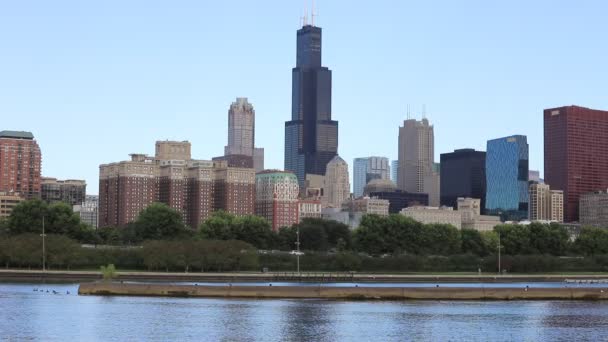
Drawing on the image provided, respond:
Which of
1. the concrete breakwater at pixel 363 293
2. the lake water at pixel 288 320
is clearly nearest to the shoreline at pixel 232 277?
the concrete breakwater at pixel 363 293

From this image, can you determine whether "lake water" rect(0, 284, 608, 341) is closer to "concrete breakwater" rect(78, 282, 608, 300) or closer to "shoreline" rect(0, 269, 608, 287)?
"concrete breakwater" rect(78, 282, 608, 300)

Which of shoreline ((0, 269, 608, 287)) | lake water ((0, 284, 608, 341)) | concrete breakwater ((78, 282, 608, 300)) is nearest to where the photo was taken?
lake water ((0, 284, 608, 341))

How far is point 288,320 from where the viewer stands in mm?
92312

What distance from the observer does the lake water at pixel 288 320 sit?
264ft

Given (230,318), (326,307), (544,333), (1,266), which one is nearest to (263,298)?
(326,307)

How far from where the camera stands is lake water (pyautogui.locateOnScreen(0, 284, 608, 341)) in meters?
80.6

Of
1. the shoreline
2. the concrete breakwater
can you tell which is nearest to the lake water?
the concrete breakwater

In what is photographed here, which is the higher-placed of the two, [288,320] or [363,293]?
[363,293]

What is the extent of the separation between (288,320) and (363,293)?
30.5 meters

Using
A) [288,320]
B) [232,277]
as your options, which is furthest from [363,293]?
[232,277]

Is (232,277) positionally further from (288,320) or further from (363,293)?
(288,320)

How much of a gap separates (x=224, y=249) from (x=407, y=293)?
63.6 m

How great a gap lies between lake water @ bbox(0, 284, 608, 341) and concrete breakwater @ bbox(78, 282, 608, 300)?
3825 millimetres

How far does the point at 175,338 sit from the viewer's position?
7775 cm
